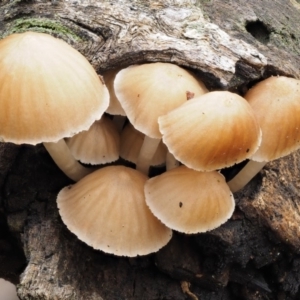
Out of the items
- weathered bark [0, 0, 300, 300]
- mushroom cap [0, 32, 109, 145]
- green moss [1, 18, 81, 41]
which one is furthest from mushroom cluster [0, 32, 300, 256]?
green moss [1, 18, 81, 41]

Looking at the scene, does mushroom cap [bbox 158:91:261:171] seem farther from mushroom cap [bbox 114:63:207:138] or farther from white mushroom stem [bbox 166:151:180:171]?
white mushroom stem [bbox 166:151:180:171]

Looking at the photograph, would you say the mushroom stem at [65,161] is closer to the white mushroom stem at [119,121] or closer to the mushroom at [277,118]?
the white mushroom stem at [119,121]

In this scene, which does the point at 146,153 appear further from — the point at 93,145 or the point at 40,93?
the point at 40,93

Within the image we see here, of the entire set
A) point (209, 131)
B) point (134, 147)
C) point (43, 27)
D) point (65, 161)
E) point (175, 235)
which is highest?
point (209, 131)

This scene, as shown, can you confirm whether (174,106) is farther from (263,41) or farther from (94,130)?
(263,41)

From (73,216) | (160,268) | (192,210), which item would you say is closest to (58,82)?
(73,216)

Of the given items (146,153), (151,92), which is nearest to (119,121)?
(146,153)
